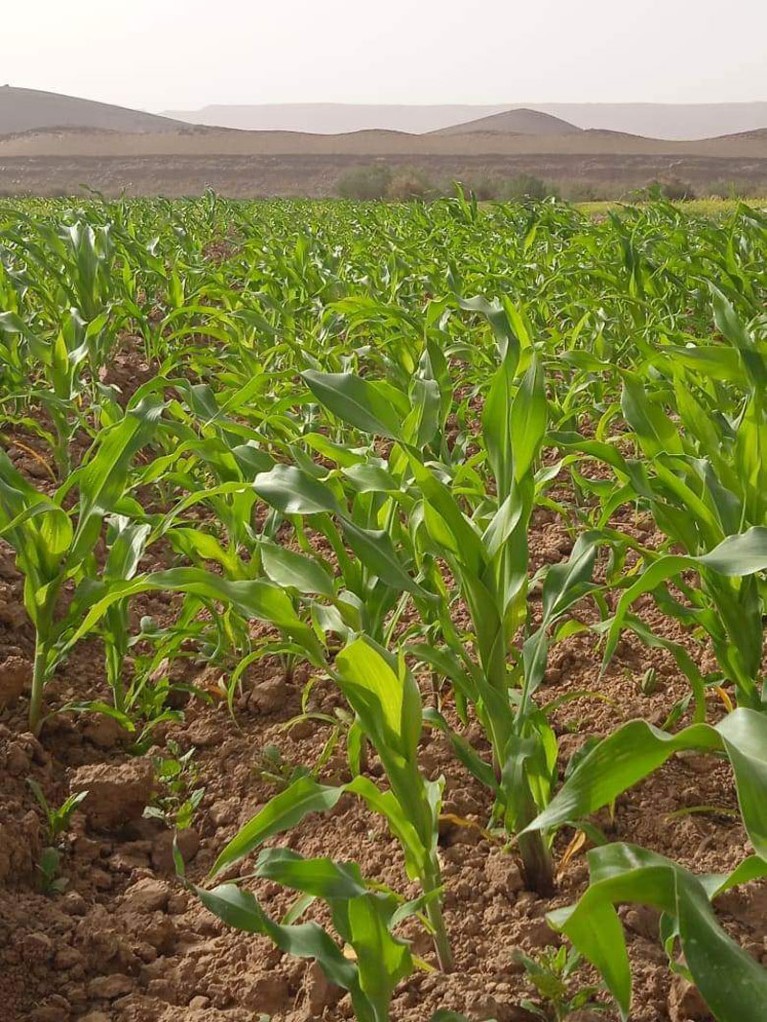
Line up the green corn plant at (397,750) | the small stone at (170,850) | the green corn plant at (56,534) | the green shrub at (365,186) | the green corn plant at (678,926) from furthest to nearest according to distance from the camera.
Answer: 1. the green shrub at (365,186)
2. the green corn plant at (56,534)
3. the small stone at (170,850)
4. the green corn plant at (397,750)
5. the green corn plant at (678,926)

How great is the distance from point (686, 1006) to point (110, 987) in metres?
A: 0.71

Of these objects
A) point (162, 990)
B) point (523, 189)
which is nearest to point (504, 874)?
point (162, 990)

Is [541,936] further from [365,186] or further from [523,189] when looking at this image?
[365,186]

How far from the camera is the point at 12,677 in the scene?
1.95 metres

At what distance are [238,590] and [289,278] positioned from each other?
349cm

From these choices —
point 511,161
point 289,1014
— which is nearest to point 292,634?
point 289,1014

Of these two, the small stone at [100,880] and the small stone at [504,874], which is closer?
the small stone at [504,874]

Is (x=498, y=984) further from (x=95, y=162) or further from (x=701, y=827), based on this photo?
(x=95, y=162)

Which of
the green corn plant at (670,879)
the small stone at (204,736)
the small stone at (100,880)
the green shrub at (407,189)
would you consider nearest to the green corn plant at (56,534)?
the small stone at (204,736)

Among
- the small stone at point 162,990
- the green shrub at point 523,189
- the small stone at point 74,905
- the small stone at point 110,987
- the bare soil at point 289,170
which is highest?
the bare soil at point 289,170

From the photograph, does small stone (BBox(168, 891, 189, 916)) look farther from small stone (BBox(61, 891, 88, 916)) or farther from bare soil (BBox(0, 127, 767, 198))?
bare soil (BBox(0, 127, 767, 198))

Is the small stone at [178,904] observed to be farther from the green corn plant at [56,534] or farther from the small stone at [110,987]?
the green corn plant at [56,534]

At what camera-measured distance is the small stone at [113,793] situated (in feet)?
5.61

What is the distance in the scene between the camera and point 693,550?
5.29 ft
